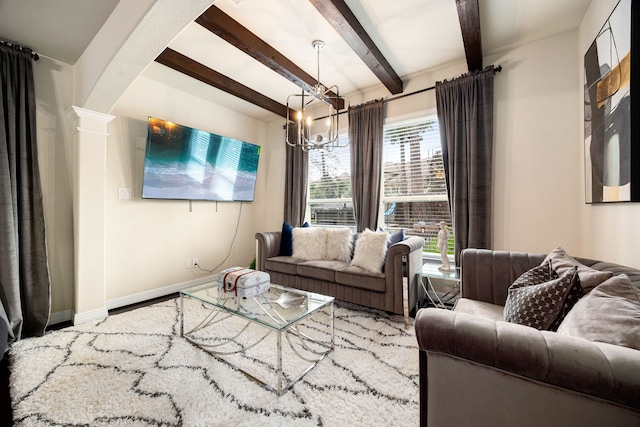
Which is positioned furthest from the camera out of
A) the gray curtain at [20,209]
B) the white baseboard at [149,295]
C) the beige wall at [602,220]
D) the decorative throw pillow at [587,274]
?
the white baseboard at [149,295]

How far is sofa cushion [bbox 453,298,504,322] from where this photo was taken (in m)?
1.57

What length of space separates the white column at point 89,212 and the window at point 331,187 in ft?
8.18

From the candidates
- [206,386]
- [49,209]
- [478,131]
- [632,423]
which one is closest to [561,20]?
[478,131]

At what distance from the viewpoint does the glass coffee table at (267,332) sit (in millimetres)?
1607

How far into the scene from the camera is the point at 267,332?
2184 millimetres

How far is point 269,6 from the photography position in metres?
2.01

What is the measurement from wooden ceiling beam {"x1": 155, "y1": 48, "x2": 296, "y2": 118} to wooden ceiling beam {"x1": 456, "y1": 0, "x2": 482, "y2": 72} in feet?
7.97

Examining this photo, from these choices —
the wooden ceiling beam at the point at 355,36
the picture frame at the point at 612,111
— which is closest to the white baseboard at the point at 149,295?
the wooden ceiling beam at the point at 355,36

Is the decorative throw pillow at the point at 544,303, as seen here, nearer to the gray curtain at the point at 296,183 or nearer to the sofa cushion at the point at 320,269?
the sofa cushion at the point at 320,269

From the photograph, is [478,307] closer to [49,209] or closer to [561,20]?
[561,20]

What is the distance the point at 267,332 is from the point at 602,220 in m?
2.64

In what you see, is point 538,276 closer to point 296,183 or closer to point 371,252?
Result: point 371,252

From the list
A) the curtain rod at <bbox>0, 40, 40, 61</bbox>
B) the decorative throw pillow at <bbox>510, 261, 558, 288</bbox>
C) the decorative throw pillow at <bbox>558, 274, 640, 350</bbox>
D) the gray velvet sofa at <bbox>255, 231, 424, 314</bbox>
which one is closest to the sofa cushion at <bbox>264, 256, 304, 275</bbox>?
the gray velvet sofa at <bbox>255, 231, 424, 314</bbox>

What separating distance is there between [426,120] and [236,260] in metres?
3.31
